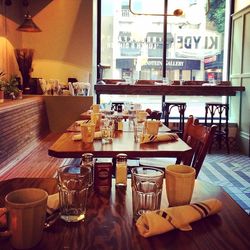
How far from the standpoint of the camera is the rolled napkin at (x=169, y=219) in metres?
0.86

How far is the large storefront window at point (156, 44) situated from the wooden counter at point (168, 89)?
956 millimetres

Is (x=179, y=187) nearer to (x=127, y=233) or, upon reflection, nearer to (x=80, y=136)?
(x=127, y=233)

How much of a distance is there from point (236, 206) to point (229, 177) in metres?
3.76

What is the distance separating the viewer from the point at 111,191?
3.92 feet

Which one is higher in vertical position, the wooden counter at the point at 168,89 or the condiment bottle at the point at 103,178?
the wooden counter at the point at 168,89

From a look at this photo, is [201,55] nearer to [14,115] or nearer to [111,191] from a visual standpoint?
[14,115]

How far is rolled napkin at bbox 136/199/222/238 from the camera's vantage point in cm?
86

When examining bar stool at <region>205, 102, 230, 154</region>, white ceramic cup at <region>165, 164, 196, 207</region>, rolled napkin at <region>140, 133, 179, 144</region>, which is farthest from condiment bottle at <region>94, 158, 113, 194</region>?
bar stool at <region>205, 102, 230, 154</region>

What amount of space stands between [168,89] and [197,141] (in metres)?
4.15

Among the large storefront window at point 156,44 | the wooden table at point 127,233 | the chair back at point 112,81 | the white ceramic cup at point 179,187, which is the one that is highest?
the large storefront window at point 156,44

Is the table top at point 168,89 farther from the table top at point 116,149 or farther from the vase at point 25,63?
the table top at point 116,149

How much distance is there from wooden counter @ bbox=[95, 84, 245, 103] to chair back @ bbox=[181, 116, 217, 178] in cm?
381

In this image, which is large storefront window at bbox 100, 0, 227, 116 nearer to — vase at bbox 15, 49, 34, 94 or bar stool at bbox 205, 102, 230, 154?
bar stool at bbox 205, 102, 230, 154

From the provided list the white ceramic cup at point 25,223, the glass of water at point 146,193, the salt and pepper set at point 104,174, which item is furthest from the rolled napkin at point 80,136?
the white ceramic cup at point 25,223
